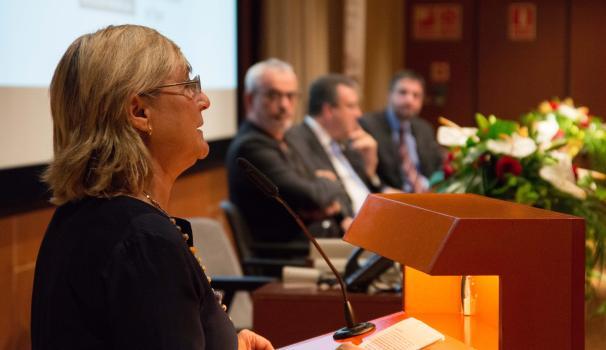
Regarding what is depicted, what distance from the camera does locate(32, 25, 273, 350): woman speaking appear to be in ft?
4.48

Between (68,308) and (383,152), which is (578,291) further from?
(383,152)

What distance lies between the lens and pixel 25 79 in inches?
121

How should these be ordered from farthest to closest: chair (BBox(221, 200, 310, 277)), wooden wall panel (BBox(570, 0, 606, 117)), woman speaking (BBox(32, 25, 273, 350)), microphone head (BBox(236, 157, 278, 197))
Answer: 1. wooden wall panel (BBox(570, 0, 606, 117))
2. chair (BBox(221, 200, 310, 277))
3. microphone head (BBox(236, 157, 278, 197))
4. woman speaking (BBox(32, 25, 273, 350))

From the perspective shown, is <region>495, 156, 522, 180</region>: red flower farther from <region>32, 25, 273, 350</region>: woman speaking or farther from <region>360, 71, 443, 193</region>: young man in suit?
<region>360, 71, 443, 193</region>: young man in suit

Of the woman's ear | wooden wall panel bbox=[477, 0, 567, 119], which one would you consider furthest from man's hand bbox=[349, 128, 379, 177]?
the woman's ear

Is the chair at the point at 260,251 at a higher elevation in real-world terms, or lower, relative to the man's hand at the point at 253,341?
lower

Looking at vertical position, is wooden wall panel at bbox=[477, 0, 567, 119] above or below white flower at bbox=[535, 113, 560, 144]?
above

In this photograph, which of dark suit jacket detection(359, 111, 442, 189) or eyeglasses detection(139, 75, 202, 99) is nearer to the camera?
eyeglasses detection(139, 75, 202, 99)

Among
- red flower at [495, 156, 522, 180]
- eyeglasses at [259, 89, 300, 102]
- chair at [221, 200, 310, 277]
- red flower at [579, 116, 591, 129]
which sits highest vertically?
eyeglasses at [259, 89, 300, 102]

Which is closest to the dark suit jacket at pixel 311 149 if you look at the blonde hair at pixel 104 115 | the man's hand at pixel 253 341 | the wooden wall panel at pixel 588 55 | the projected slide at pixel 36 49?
the projected slide at pixel 36 49

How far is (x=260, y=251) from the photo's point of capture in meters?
4.09

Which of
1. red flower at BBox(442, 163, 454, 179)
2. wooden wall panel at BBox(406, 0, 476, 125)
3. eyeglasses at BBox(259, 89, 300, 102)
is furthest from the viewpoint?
wooden wall panel at BBox(406, 0, 476, 125)

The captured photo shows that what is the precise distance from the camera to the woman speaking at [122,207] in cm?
137

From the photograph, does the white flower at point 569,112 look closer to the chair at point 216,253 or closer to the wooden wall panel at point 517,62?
the chair at point 216,253
